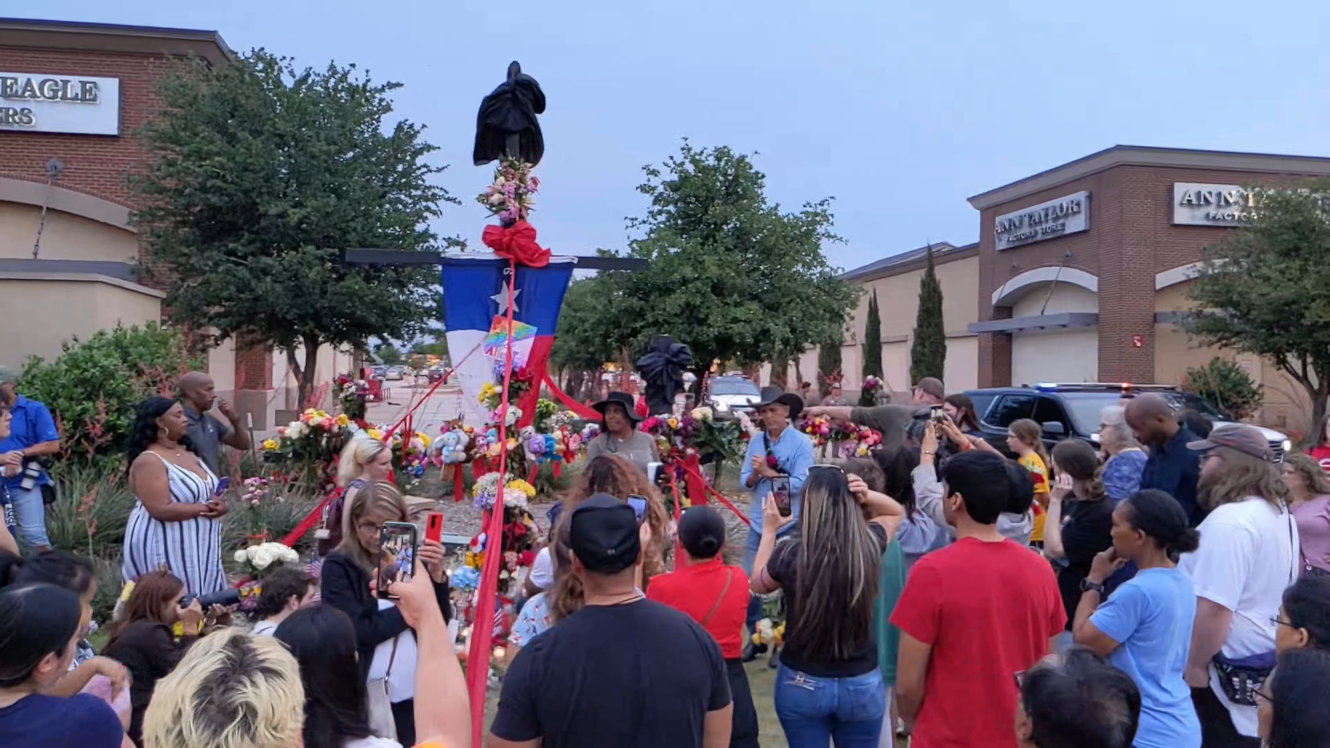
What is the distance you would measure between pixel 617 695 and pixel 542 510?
974cm

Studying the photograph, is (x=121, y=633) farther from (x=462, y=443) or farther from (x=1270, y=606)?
(x=1270, y=606)

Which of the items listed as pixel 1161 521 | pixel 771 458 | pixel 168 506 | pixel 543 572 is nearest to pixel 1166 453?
pixel 771 458

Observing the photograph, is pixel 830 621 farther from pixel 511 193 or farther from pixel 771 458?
pixel 511 193

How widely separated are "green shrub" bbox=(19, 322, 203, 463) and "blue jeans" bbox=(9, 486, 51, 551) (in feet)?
6.57

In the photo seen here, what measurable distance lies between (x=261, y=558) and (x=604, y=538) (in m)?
2.70

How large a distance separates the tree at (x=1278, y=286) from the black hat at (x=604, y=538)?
20.9 m

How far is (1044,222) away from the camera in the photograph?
29.7 metres

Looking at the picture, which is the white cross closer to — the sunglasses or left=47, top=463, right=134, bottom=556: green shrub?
the sunglasses

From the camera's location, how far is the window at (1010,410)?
12075 mm

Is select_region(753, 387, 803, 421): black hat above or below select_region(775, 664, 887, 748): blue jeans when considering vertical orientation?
above

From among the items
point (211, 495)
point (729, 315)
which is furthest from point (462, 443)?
point (729, 315)

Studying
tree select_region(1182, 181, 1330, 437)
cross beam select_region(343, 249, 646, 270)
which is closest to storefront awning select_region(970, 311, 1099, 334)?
tree select_region(1182, 181, 1330, 437)

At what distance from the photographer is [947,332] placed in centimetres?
3528

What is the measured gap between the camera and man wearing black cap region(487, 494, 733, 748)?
88.2 inches
